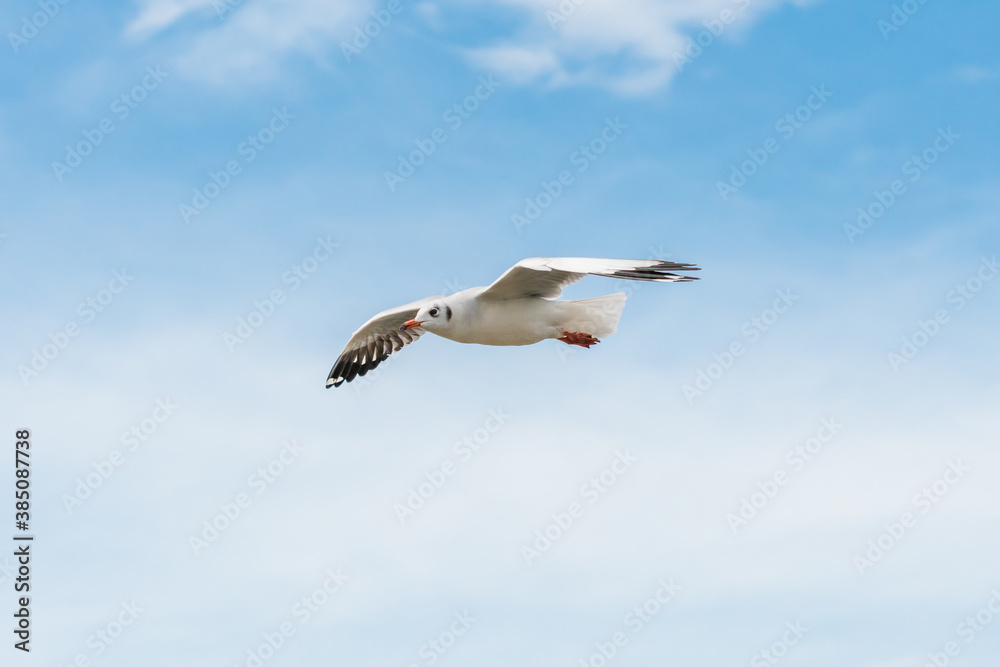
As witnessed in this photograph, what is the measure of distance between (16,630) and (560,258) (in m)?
7.53

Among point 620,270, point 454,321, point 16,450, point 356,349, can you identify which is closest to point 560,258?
point 620,270

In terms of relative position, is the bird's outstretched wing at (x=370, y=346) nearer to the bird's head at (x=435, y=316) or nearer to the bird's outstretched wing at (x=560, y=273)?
the bird's head at (x=435, y=316)

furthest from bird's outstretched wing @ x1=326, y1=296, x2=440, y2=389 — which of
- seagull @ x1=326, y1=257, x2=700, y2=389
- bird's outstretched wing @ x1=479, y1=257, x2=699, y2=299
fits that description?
bird's outstretched wing @ x1=479, y1=257, x2=699, y2=299

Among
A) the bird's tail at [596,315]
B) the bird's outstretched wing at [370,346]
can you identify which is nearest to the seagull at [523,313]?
the bird's tail at [596,315]

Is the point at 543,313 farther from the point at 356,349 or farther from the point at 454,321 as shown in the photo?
the point at 356,349

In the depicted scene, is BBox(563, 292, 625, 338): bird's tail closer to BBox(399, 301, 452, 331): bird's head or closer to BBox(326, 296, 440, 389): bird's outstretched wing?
BBox(399, 301, 452, 331): bird's head

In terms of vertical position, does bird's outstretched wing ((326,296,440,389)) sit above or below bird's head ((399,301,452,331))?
above

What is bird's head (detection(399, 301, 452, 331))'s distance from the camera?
38.8ft

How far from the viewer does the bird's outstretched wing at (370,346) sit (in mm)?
13984

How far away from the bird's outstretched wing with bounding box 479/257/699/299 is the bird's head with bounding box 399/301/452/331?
0.49 m

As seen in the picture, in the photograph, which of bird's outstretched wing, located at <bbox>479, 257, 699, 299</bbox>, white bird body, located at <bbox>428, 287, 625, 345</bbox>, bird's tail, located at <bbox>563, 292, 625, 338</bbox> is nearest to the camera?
bird's outstretched wing, located at <bbox>479, 257, 699, 299</bbox>

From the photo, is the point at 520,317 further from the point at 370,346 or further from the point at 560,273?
the point at 370,346

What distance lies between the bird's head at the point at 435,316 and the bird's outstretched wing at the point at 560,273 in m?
0.49

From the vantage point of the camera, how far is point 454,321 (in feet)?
38.7
